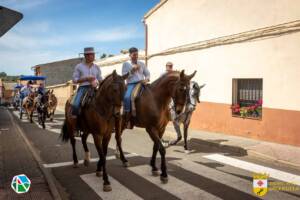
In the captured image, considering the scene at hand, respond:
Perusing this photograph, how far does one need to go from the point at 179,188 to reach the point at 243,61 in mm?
7180

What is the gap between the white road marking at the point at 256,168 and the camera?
5.87m

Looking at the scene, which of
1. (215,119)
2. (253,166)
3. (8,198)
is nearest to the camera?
(8,198)

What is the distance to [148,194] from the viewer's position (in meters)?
4.84

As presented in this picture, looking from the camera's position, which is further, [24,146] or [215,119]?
[215,119]

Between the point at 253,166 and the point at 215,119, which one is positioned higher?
the point at 215,119

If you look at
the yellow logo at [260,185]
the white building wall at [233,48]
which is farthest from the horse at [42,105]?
the yellow logo at [260,185]

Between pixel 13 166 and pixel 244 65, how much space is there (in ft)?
28.9

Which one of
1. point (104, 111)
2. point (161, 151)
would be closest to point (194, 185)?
point (161, 151)

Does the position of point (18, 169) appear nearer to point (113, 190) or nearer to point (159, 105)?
point (113, 190)

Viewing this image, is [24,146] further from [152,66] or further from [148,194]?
[152,66]

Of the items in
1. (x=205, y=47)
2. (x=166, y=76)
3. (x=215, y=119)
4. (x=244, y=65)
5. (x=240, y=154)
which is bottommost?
(x=240, y=154)

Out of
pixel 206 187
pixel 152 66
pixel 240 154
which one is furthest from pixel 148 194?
pixel 152 66

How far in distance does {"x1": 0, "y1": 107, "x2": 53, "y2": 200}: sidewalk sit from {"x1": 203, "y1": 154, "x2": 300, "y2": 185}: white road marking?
4630mm

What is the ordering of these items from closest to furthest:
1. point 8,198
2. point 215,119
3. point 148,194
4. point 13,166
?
point 8,198
point 148,194
point 13,166
point 215,119
